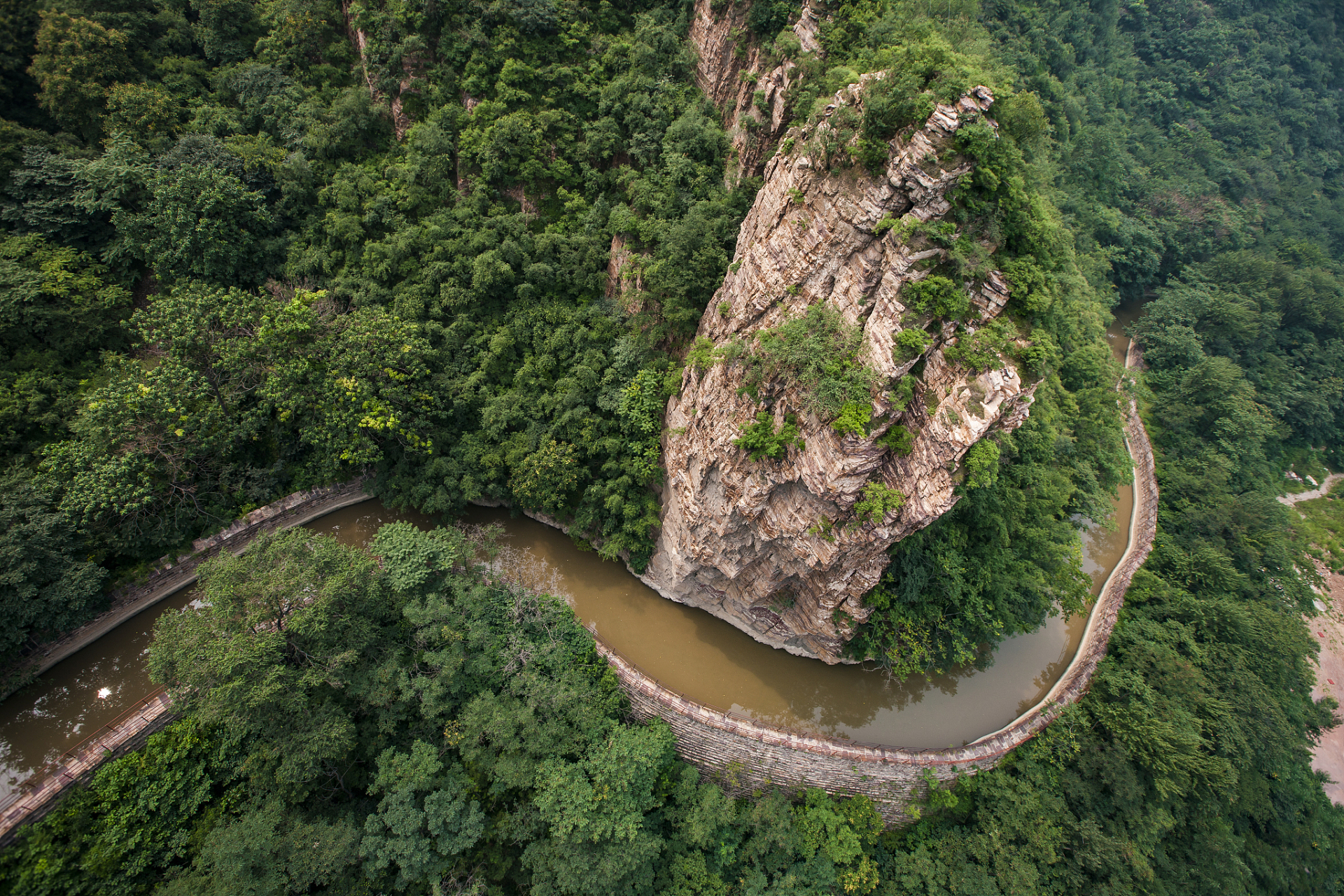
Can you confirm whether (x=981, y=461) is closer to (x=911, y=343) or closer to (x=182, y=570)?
(x=911, y=343)

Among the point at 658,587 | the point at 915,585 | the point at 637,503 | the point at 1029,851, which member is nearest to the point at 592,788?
the point at 658,587

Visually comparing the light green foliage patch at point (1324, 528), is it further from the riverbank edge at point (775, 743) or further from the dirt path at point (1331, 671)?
the riverbank edge at point (775, 743)

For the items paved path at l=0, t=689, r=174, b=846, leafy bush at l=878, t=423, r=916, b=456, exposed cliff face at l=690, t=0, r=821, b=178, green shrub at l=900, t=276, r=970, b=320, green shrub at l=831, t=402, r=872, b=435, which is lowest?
paved path at l=0, t=689, r=174, b=846

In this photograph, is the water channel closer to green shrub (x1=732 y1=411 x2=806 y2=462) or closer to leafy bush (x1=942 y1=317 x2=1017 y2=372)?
green shrub (x1=732 y1=411 x2=806 y2=462)

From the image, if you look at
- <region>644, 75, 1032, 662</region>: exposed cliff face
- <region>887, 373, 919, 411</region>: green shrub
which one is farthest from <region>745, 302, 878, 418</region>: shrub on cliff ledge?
<region>887, 373, 919, 411</region>: green shrub

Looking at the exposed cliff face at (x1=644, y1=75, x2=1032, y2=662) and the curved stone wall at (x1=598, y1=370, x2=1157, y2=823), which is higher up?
the exposed cliff face at (x1=644, y1=75, x2=1032, y2=662)

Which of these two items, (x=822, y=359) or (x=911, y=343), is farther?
(x=822, y=359)

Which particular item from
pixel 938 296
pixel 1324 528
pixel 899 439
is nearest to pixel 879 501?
pixel 899 439
